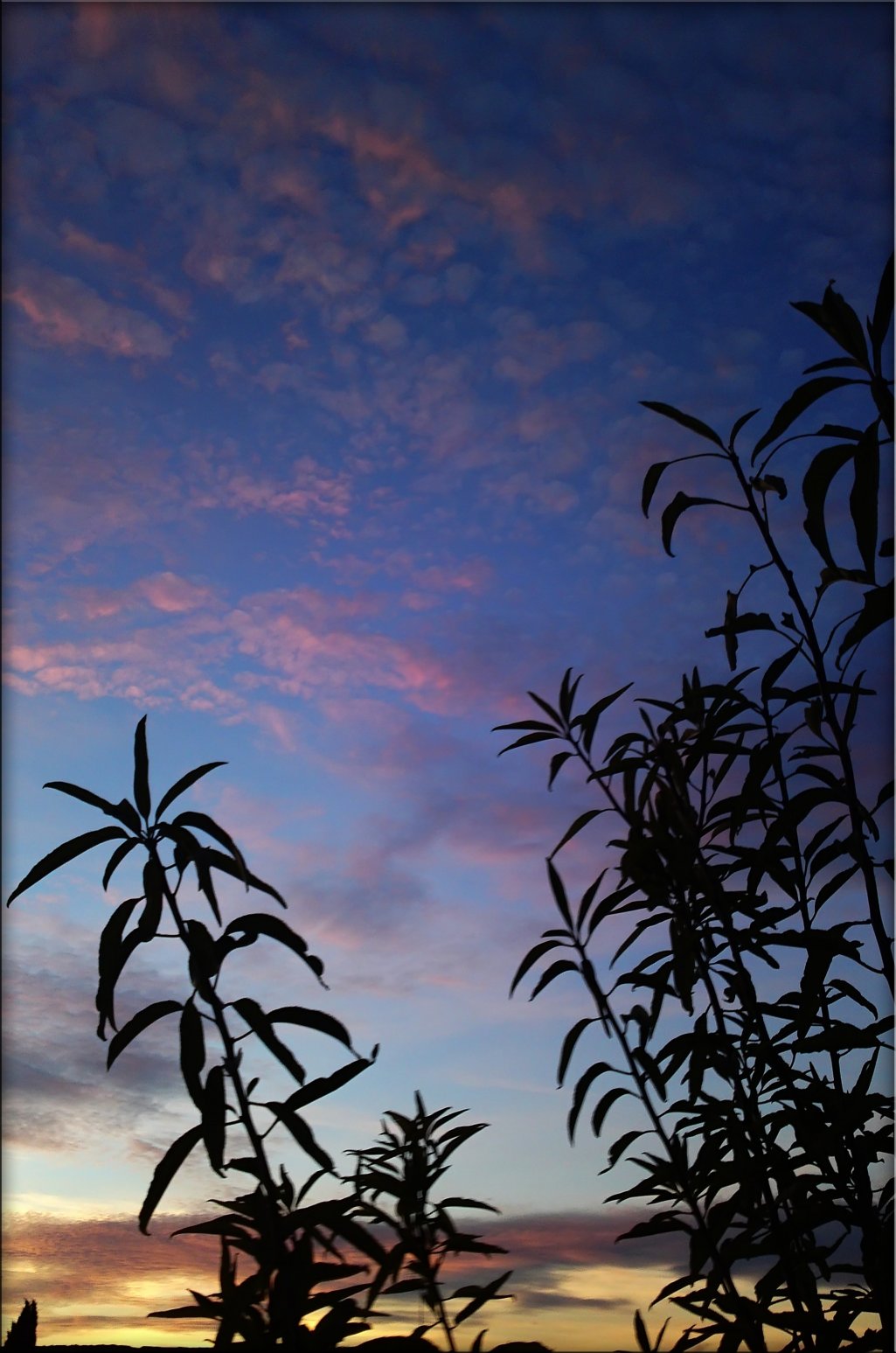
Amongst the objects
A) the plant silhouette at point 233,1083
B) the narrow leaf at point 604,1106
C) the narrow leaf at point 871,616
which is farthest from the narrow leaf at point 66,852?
the narrow leaf at point 871,616

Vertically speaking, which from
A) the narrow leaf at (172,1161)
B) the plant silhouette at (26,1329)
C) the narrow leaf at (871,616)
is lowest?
the plant silhouette at (26,1329)

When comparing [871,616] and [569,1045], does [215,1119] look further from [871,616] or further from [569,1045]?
[871,616]

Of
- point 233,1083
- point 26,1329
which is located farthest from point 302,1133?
point 26,1329

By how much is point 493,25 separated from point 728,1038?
9.97ft

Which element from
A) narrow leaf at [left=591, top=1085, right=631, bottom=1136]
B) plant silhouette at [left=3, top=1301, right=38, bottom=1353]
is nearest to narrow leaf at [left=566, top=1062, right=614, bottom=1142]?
narrow leaf at [left=591, top=1085, right=631, bottom=1136]

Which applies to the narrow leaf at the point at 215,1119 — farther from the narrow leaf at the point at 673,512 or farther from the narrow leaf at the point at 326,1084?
the narrow leaf at the point at 673,512

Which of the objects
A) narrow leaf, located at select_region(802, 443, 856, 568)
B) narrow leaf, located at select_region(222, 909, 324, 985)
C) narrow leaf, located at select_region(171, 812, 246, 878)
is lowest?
narrow leaf, located at select_region(222, 909, 324, 985)

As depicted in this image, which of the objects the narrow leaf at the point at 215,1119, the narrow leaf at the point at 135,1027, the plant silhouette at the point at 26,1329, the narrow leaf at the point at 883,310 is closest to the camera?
the narrow leaf at the point at 215,1119

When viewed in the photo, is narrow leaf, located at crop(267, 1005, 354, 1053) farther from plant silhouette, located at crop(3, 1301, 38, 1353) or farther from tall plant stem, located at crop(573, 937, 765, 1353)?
plant silhouette, located at crop(3, 1301, 38, 1353)

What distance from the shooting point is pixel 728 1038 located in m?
2.08

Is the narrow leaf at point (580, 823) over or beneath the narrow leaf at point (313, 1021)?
over

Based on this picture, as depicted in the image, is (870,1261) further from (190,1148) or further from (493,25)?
(493,25)

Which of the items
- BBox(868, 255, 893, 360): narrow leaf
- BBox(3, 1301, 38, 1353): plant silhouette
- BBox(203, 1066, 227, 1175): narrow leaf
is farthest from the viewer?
BBox(3, 1301, 38, 1353): plant silhouette

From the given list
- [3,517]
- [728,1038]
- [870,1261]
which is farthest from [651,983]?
[3,517]
